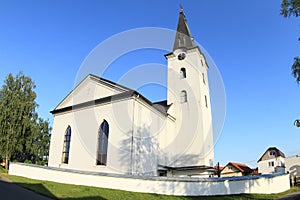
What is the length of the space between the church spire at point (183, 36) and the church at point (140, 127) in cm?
22

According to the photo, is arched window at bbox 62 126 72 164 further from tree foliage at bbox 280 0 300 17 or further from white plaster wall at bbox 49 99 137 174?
tree foliage at bbox 280 0 300 17

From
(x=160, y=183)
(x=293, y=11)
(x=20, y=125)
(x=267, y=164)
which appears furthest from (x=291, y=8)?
(x=267, y=164)

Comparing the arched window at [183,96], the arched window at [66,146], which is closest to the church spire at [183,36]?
the arched window at [183,96]

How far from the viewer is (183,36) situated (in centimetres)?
2750

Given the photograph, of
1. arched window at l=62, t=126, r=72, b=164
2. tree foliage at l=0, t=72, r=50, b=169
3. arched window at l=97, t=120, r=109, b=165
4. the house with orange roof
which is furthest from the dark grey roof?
the house with orange roof

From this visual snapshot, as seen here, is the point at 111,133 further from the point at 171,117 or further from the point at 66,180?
the point at 171,117

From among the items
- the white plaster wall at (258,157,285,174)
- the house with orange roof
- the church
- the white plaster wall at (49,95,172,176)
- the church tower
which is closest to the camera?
the white plaster wall at (49,95,172,176)

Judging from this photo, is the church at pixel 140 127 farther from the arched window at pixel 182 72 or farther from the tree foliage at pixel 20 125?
the tree foliage at pixel 20 125

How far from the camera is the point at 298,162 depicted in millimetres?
43812

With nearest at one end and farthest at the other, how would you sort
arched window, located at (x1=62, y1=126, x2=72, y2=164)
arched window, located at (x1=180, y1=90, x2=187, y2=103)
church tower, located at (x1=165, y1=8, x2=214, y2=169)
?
arched window, located at (x1=62, y1=126, x2=72, y2=164), church tower, located at (x1=165, y1=8, x2=214, y2=169), arched window, located at (x1=180, y1=90, x2=187, y2=103)

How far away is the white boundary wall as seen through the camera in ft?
41.7

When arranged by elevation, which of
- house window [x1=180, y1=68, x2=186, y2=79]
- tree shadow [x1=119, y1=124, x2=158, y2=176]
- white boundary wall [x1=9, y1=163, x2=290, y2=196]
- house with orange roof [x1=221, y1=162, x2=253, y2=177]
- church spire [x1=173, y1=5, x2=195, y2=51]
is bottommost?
house with orange roof [x1=221, y1=162, x2=253, y2=177]

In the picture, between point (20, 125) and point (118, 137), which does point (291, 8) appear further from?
point (20, 125)

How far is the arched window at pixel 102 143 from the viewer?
17141 mm
